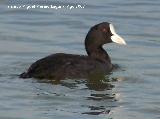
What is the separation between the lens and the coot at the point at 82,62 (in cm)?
1339

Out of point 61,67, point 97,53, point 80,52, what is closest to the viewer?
point 61,67

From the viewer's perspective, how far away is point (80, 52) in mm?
15633

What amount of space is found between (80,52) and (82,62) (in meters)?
1.83

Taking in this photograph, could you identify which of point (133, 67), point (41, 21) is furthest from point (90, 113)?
point (41, 21)

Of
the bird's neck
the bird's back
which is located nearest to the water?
the bird's back

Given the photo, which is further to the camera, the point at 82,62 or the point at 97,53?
the point at 97,53

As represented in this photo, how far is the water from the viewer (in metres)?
11.5

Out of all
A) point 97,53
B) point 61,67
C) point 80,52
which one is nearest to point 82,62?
point 61,67

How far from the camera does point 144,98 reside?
1223cm

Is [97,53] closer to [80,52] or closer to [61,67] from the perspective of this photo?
[80,52]

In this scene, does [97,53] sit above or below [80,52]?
above

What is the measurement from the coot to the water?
0.73 ft

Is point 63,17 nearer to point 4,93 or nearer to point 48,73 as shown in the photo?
point 48,73

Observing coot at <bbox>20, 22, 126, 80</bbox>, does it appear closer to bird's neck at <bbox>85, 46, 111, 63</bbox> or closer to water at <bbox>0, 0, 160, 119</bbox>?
bird's neck at <bbox>85, 46, 111, 63</bbox>
